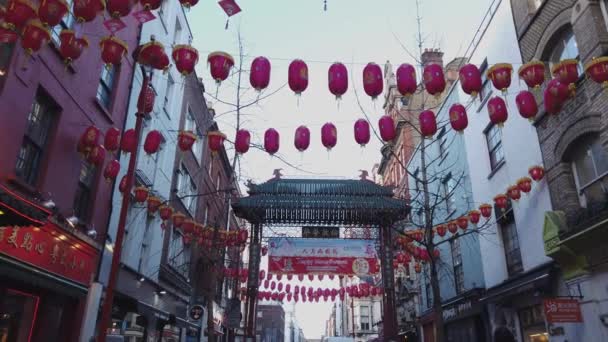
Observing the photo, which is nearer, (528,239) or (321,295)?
(528,239)

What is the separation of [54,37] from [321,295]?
21918 mm

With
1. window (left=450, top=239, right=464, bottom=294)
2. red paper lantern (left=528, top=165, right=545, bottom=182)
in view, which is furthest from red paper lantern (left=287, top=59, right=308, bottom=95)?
window (left=450, top=239, right=464, bottom=294)

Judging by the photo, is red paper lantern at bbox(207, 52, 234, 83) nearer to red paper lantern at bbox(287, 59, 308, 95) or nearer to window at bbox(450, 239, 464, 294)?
red paper lantern at bbox(287, 59, 308, 95)

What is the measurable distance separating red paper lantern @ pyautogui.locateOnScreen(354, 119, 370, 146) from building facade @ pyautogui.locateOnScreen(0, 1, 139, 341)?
22.9 feet

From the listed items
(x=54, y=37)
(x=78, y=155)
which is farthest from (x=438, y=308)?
(x=54, y=37)

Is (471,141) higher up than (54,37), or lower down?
higher up

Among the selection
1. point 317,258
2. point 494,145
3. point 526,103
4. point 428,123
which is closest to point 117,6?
point 428,123

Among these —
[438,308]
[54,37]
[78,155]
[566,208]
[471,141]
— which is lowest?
[438,308]

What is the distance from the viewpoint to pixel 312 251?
885 inches

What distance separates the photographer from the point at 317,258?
884 inches

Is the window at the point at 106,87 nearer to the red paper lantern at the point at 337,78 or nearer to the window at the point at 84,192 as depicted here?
the window at the point at 84,192

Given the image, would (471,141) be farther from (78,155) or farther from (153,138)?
(78,155)

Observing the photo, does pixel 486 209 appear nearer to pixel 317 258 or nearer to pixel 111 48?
pixel 317 258

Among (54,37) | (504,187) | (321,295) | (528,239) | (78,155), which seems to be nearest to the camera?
(54,37)
